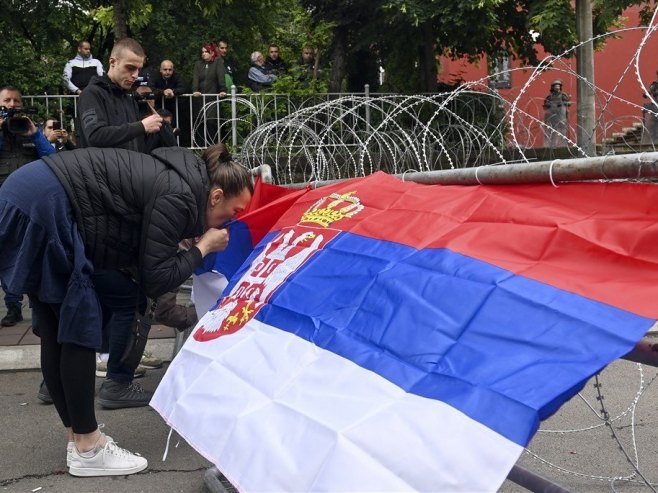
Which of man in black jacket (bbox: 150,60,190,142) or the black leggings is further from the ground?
man in black jacket (bbox: 150,60,190,142)

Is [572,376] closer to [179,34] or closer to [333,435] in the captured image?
[333,435]

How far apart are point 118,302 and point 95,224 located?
676mm

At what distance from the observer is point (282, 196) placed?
3291mm

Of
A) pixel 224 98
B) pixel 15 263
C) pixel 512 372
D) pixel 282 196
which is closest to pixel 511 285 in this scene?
pixel 512 372

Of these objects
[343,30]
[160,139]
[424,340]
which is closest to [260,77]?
[343,30]

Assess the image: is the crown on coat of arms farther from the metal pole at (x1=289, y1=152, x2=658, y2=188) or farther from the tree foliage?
the tree foliage

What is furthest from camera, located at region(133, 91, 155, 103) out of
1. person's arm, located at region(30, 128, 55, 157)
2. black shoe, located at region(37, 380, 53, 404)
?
black shoe, located at region(37, 380, 53, 404)

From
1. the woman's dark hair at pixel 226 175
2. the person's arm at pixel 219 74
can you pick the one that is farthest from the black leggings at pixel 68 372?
the person's arm at pixel 219 74

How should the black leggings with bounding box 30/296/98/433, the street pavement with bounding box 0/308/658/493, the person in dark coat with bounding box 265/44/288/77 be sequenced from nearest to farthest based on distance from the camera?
1. the black leggings with bounding box 30/296/98/433
2. the street pavement with bounding box 0/308/658/493
3. the person in dark coat with bounding box 265/44/288/77

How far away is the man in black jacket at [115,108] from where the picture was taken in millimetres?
4645

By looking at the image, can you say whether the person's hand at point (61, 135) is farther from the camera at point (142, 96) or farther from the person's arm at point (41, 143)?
the camera at point (142, 96)

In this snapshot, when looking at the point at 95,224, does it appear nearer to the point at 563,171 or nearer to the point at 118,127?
the point at 118,127

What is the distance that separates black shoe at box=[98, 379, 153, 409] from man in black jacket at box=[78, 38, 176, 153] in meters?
1.34

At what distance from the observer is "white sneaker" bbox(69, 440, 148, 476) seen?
351 centimetres
